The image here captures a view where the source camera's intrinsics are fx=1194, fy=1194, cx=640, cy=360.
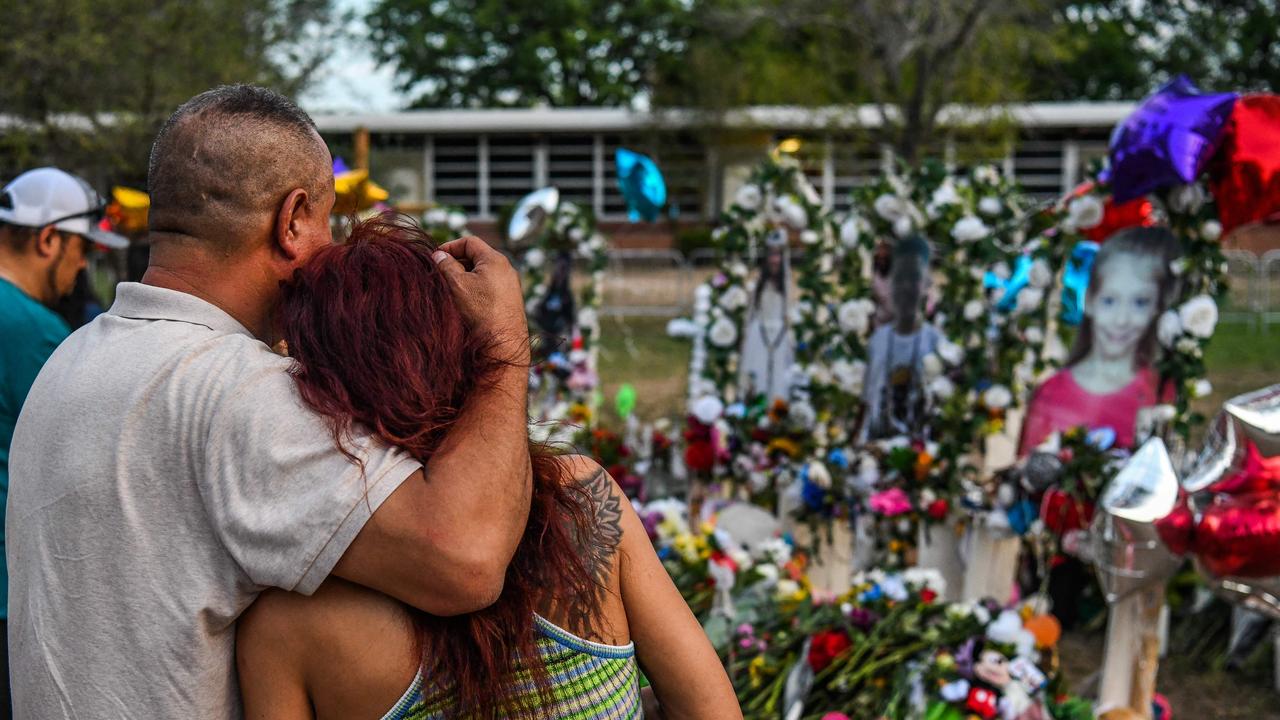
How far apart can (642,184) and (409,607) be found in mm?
6643

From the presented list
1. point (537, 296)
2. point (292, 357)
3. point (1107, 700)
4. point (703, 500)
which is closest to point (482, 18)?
point (537, 296)

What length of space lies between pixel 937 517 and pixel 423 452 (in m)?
4.43

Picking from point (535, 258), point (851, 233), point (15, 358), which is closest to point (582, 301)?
point (535, 258)

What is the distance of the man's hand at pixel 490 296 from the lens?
137cm

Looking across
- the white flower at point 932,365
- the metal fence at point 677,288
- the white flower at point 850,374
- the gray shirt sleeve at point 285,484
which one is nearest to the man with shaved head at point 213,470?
the gray shirt sleeve at point 285,484

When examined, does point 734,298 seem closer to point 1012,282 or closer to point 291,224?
point 1012,282

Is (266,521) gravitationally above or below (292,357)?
below

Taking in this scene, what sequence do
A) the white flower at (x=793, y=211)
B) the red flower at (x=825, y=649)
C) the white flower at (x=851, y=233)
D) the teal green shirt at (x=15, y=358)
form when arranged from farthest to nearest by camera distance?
the white flower at (x=793, y=211) < the white flower at (x=851, y=233) < the red flower at (x=825, y=649) < the teal green shirt at (x=15, y=358)

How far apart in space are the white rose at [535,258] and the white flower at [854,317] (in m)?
2.43

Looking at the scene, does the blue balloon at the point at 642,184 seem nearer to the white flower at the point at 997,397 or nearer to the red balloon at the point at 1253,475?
the white flower at the point at 997,397

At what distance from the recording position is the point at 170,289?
55.1 inches

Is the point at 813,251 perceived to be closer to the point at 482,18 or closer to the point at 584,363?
the point at 584,363

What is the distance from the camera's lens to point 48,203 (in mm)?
3152

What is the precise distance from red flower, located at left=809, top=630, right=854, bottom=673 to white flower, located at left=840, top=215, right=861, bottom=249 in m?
2.87
